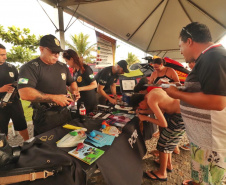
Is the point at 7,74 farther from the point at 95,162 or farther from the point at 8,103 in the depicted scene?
the point at 95,162

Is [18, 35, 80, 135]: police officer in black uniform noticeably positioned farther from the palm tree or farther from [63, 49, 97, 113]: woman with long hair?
the palm tree

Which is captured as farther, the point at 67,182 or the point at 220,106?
the point at 220,106

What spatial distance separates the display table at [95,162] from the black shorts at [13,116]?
4.73 ft

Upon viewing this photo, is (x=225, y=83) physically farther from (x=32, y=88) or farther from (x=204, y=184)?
(x=32, y=88)

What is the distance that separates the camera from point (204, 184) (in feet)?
3.87

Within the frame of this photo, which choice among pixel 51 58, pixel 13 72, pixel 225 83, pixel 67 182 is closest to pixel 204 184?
pixel 225 83

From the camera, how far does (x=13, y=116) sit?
2.26 meters

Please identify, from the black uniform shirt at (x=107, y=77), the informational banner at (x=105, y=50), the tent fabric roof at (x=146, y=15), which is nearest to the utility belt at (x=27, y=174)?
the black uniform shirt at (x=107, y=77)

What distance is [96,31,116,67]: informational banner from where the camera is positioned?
12.1 feet

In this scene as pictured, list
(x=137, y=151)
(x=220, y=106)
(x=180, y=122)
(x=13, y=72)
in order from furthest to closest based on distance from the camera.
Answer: (x=13, y=72)
(x=180, y=122)
(x=137, y=151)
(x=220, y=106)

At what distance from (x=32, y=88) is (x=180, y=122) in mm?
2013

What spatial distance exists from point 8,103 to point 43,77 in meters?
1.24

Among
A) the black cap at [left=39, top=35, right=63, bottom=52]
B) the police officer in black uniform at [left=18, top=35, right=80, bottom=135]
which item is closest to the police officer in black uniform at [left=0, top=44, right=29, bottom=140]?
the police officer in black uniform at [left=18, top=35, right=80, bottom=135]

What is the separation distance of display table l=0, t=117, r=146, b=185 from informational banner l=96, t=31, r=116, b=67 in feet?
8.24
